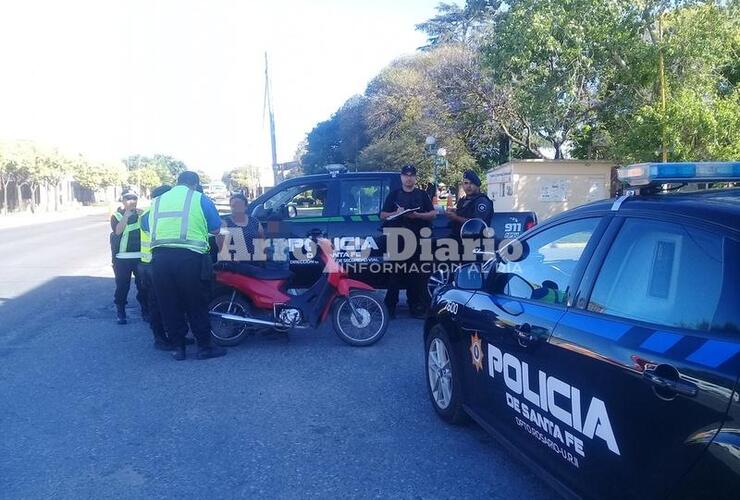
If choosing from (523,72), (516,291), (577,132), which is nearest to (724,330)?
(516,291)

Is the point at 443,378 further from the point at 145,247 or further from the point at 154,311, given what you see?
the point at 145,247

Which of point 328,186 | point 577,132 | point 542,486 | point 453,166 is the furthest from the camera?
point 453,166

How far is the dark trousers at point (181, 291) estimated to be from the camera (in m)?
6.16

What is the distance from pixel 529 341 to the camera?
3.28m

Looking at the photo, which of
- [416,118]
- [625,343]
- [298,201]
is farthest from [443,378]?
[416,118]

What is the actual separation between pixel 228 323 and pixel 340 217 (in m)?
2.10

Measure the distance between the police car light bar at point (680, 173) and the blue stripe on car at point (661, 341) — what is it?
855 millimetres

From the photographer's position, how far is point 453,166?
31359mm

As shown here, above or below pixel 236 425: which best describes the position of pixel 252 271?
above

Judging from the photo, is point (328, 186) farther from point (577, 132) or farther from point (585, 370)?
point (577, 132)

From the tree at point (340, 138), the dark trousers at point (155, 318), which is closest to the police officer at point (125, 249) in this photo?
the dark trousers at point (155, 318)

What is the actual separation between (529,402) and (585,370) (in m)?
0.60

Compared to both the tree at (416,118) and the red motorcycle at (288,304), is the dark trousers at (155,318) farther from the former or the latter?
the tree at (416,118)

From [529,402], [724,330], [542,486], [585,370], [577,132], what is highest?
[577,132]
